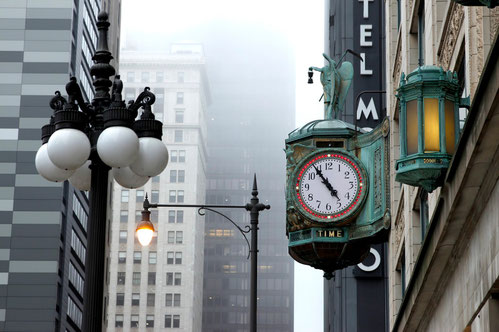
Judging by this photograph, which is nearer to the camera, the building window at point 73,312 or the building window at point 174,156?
the building window at point 73,312

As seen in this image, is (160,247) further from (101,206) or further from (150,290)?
(101,206)

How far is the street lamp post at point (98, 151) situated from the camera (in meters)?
12.8

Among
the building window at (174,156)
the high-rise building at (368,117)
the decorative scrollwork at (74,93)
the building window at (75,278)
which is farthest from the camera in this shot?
the building window at (174,156)

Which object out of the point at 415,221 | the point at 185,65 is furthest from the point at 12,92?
the point at 185,65

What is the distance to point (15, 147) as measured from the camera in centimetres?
9231

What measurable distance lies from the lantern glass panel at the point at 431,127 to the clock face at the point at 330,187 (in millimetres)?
5098

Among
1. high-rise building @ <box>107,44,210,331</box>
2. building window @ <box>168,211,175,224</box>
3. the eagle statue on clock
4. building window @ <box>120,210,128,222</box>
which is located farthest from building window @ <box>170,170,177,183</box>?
the eagle statue on clock

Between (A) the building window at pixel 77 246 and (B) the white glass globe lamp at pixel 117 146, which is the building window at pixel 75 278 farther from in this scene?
(B) the white glass globe lamp at pixel 117 146

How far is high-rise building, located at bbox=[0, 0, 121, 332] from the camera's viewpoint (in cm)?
8781

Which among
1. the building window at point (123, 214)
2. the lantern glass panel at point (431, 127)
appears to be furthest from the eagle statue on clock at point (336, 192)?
the building window at point (123, 214)

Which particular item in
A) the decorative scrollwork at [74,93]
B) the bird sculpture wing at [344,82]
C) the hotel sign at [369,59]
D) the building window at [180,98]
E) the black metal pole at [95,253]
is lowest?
the black metal pole at [95,253]

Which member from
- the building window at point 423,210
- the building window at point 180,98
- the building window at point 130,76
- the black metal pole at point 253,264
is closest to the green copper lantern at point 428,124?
the building window at point 423,210

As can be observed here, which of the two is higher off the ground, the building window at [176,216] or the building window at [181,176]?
Result: the building window at [181,176]

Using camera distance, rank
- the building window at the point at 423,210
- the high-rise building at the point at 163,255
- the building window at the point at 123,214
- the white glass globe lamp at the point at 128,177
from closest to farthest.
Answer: the white glass globe lamp at the point at 128,177 → the building window at the point at 423,210 → the high-rise building at the point at 163,255 → the building window at the point at 123,214
